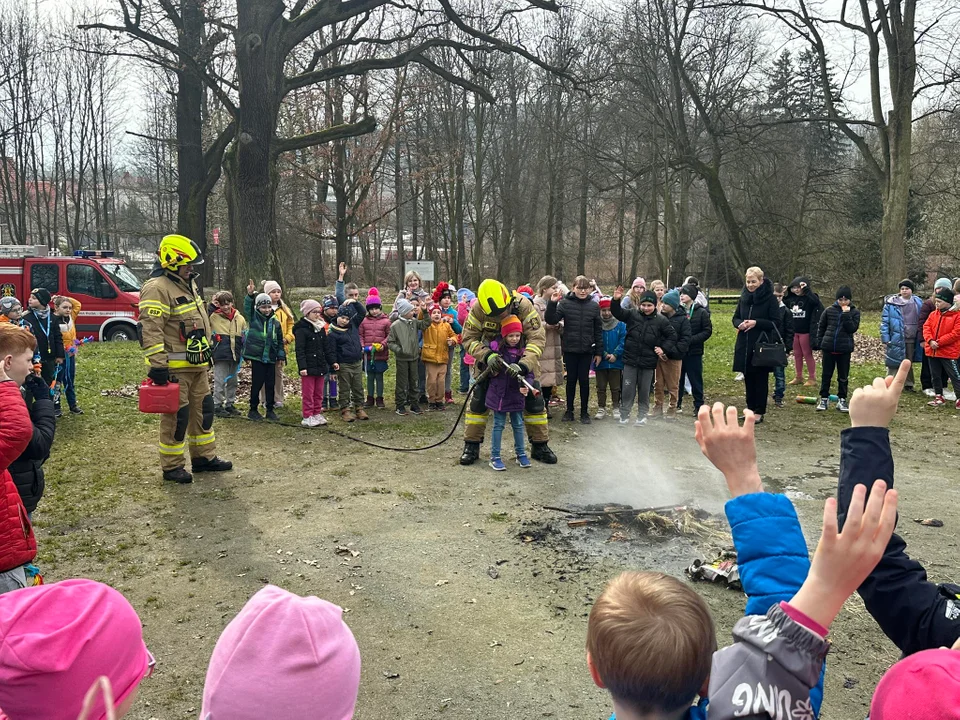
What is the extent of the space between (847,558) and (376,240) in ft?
142

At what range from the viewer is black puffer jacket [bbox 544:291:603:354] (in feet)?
34.0

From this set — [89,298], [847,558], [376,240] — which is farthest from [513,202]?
[847,558]

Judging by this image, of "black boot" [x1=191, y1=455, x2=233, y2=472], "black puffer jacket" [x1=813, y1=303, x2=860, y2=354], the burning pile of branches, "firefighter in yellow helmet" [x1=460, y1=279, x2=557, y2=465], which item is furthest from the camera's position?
"black puffer jacket" [x1=813, y1=303, x2=860, y2=354]

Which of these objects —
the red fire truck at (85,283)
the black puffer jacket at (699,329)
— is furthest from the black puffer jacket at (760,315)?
the red fire truck at (85,283)

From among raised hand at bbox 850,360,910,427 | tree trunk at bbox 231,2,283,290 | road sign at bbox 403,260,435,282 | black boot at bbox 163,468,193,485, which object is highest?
tree trunk at bbox 231,2,283,290

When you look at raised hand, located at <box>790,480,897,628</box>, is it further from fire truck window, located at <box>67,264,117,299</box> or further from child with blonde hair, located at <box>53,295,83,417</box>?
fire truck window, located at <box>67,264,117,299</box>

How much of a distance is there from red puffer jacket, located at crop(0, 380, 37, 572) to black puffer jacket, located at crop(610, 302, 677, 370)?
815cm

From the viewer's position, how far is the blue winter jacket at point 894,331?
12.5 metres

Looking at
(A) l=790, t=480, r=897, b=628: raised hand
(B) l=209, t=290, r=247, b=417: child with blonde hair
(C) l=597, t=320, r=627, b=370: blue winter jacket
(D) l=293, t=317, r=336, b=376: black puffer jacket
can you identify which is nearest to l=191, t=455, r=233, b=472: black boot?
(D) l=293, t=317, r=336, b=376: black puffer jacket

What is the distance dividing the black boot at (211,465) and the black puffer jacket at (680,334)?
6.13 metres

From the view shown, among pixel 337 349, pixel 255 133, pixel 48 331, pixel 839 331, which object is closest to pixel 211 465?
pixel 337 349

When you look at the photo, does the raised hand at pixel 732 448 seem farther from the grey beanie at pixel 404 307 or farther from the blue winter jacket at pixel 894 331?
the blue winter jacket at pixel 894 331

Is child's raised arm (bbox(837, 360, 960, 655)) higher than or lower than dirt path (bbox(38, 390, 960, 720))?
higher

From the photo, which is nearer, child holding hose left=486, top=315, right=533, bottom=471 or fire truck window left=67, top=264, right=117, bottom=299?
child holding hose left=486, top=315, right=533, bottom=471
